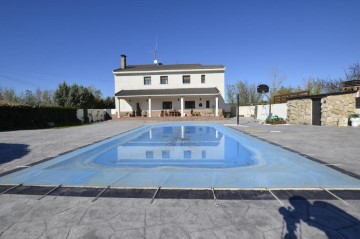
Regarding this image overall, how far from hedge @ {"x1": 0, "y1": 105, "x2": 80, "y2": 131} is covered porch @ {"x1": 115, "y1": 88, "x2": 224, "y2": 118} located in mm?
8180

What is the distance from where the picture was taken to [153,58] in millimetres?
40844

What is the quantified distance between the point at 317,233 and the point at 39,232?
344cm

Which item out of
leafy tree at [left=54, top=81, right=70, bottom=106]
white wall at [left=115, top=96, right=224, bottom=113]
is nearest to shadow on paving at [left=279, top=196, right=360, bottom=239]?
white wall at [left=115, top=96, right=224, bottom=113]

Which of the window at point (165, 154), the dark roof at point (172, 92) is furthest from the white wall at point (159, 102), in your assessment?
the window at point (165, 154)

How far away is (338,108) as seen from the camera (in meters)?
16.7

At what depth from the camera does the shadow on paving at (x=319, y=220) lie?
8.66 feet

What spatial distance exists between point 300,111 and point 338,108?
3.35 metres

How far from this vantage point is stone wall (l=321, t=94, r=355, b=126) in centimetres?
1655


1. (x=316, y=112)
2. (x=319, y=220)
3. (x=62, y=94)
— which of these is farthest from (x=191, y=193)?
(x=62, y=94)

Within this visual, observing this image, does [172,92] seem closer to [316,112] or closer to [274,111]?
[274,111]

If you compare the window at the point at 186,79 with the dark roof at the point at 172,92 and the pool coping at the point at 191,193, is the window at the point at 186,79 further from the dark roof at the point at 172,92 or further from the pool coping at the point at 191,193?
the pool coping at the point at 191,193

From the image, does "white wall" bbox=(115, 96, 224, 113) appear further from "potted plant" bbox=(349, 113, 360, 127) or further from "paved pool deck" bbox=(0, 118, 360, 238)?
"paved pool deck" bbox=(0, 118, 360, 238)

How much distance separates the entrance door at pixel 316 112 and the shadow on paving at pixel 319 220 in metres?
17.3

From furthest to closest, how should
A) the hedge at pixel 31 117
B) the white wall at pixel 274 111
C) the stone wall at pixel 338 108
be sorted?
the white wall at pixel 274 111 → the hedge at pixel 31 117 → the stone wall at pixel 338 108
